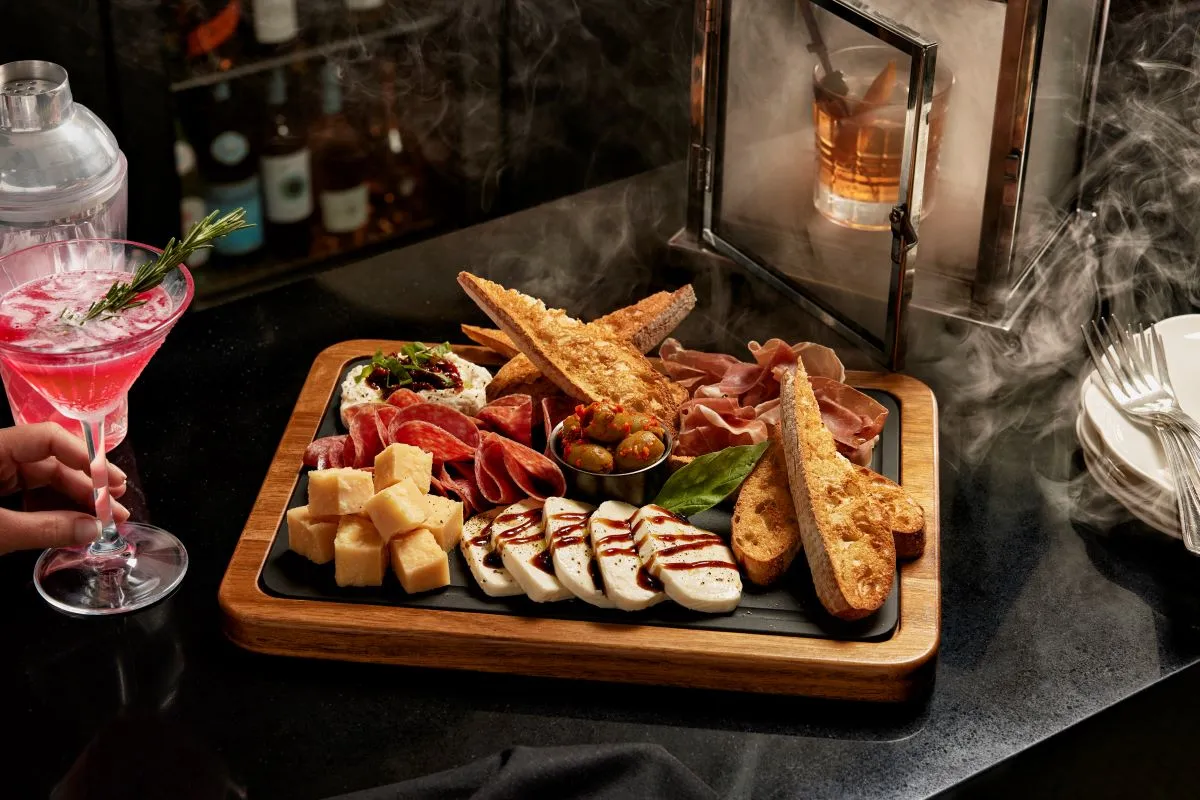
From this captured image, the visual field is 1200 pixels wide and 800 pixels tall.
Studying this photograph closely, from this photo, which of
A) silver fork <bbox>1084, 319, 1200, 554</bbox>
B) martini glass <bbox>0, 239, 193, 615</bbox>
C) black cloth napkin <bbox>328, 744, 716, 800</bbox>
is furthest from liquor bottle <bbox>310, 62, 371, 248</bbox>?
black cloth napkin <bbox>328, 744, 716, 800</bbox>

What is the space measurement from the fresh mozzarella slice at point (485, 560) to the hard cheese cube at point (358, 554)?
4.9 inches

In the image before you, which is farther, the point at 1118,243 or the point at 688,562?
the point at 1118,243

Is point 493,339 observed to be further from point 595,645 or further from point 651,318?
point 595,645

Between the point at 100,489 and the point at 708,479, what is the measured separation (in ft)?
3.01

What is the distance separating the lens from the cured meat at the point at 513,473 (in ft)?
7.14

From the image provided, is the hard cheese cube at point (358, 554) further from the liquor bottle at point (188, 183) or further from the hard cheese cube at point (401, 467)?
the liquor bottle at point (188, 183)

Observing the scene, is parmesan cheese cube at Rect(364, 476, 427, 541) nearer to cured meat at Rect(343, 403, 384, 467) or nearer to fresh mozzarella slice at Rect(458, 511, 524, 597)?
fresh mozzarella slice at Rect(458, 511, 524, 597)

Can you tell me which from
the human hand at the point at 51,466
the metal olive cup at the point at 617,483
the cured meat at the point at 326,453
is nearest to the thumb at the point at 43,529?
the human hand at the point at 51,466

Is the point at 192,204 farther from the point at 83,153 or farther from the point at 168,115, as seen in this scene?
the point at 83,153

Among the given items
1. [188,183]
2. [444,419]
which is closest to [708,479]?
[444,419]

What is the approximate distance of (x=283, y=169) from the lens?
3.59 metres

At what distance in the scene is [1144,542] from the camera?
2268 millimetres

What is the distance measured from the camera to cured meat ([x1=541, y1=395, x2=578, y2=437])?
2.38 metres

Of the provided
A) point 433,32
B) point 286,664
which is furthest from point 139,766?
point 433,32
